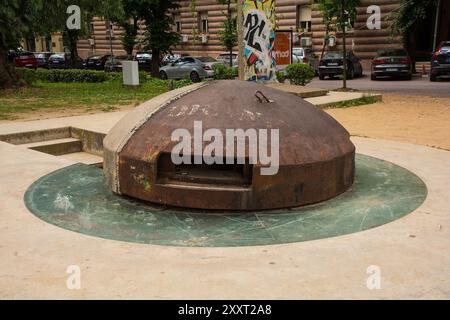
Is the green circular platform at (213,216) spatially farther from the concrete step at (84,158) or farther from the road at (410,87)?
the road at (410,87)

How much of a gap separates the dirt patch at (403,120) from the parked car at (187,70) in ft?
36.8

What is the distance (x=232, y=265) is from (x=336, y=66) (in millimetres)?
21967

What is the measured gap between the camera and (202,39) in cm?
3506

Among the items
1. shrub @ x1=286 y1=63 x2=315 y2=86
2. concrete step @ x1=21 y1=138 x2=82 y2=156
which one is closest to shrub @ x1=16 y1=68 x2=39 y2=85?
shrub @ x1=286 y1=63 x2=315 y2=86

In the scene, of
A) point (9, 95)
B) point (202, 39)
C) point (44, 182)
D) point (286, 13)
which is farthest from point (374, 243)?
point (202, 39)

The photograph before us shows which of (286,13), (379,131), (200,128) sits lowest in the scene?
(379,131)

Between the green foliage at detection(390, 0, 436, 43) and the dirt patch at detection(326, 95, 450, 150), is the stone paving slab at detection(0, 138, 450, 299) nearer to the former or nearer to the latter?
the dirt patch at detection(326, 95, 450, 150)

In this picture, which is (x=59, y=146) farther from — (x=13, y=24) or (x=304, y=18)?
(x=304, y=18)

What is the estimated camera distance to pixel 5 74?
17.9m

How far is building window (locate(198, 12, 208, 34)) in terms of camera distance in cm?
3538

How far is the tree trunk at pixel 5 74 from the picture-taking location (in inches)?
699

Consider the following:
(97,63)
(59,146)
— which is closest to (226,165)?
(59,146)
